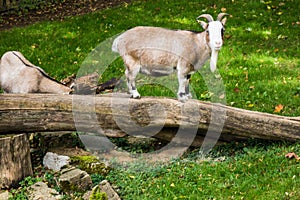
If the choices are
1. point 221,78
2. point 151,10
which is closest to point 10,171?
point 221,78

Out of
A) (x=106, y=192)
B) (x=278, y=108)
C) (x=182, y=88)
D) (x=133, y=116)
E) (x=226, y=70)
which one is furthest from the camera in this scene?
(x=226, y=70)

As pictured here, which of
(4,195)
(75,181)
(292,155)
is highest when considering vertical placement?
(292,155)

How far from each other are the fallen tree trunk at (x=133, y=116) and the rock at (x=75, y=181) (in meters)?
0.76

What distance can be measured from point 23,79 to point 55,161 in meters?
1.54

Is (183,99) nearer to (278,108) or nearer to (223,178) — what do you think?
(223,178)

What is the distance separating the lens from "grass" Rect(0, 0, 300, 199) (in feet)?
17.6

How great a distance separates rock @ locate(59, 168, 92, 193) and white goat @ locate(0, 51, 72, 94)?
1.37 metres

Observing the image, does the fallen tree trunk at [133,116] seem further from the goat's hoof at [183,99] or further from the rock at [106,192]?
the rock at [106,192]

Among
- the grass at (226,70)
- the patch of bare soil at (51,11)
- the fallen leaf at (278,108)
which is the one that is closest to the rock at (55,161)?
the grass at (226,70)

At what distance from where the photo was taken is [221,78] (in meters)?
8.57

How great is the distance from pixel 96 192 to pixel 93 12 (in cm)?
866

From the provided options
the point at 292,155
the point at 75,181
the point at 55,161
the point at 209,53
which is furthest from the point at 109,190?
the point at 292,155

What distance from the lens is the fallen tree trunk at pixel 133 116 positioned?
597cm

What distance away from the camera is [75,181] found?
5.46m
